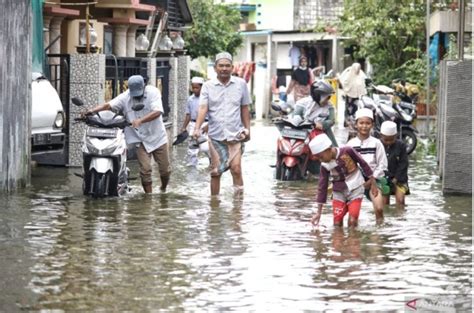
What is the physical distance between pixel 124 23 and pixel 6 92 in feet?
30.3

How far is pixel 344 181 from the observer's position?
12344 millimetres

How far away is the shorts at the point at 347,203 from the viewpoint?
12359 millimetres

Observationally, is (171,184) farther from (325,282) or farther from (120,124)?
(325,282)

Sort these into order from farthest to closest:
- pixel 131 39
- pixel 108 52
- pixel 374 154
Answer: pixel 108 52
pixel 131 39
pixel 374 154

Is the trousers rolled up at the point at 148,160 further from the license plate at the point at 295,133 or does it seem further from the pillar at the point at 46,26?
the pillar at the point at 46,26

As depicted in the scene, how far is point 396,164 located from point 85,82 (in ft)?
20.9

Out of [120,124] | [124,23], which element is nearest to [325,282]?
[120,124]

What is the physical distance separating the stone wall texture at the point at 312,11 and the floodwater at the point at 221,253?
129ft

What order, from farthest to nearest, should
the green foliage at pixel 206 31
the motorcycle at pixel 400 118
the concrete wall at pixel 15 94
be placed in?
the green foliage at pixel 206 31, the motorcycle at pixel 400 118, the concrete wall at pixel 15 94

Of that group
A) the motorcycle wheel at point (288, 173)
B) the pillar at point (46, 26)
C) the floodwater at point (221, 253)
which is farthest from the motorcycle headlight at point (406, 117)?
the floodwater at point (221, 253)

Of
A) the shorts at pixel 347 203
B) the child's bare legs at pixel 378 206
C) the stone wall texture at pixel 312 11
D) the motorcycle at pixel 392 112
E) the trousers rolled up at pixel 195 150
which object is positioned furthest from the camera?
the stone wall texture at pixel 312 11

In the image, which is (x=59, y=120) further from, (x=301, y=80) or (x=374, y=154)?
A: (x=301, y=80)

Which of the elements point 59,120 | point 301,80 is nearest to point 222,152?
point 59,120

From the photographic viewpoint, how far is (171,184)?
691 inches
